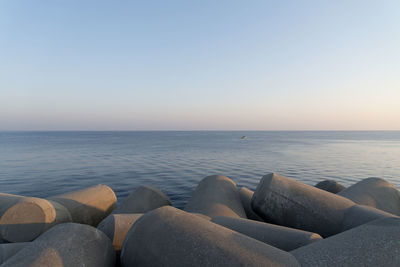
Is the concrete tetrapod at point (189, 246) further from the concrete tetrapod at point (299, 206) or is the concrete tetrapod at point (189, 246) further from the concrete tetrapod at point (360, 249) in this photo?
the concrete tetrapod at point (299, 206)

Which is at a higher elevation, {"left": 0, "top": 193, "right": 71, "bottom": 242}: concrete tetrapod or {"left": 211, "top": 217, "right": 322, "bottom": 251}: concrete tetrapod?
{"left": 211, "top": 217, "right": 322, "bottom": 251}: concrete tetrapod

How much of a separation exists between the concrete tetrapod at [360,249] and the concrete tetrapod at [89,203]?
17.8 ft

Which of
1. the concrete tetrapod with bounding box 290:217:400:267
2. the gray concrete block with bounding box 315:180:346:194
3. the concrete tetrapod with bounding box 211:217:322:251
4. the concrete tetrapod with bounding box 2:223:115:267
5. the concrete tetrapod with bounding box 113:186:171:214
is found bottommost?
the gray concrete block with bounding box 315:180:346:194

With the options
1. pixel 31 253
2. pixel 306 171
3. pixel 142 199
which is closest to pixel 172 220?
pixel 31 253

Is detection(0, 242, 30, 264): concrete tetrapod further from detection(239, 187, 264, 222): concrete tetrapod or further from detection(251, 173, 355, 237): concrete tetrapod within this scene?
detection(239, 187, 264, 222): concrete tetrapod

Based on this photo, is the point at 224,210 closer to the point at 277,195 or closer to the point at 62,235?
the point at 277,195

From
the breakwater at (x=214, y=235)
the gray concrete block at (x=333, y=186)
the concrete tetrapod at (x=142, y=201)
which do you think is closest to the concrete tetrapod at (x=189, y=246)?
the breakwater at (x=214, y=235)

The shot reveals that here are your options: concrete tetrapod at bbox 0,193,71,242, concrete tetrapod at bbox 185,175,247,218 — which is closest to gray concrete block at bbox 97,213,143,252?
concrete tetrapod at bbox 0,193,71,242

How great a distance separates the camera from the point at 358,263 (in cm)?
200

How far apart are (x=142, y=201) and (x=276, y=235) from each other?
13.2 ft

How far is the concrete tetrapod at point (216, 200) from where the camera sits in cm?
504

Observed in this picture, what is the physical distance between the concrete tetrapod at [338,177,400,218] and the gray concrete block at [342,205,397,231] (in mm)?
1979

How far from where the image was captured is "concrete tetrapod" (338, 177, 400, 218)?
5812mm

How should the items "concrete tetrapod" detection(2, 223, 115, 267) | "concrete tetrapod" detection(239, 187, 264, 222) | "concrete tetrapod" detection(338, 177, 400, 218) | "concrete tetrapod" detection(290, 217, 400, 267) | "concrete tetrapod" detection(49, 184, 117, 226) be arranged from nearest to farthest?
"concrete tetrapod" detection(290, 217, 400, 267) → "concrete tetrapod" detection(2, 223, 115, 267) → "concrete tetrapod" detection(49, 184, 117, 226) → "concrete tetrapod" detection(338, 177, 400, 218) → "concrete tetrapod" detection(239, 187, 264, 222)
